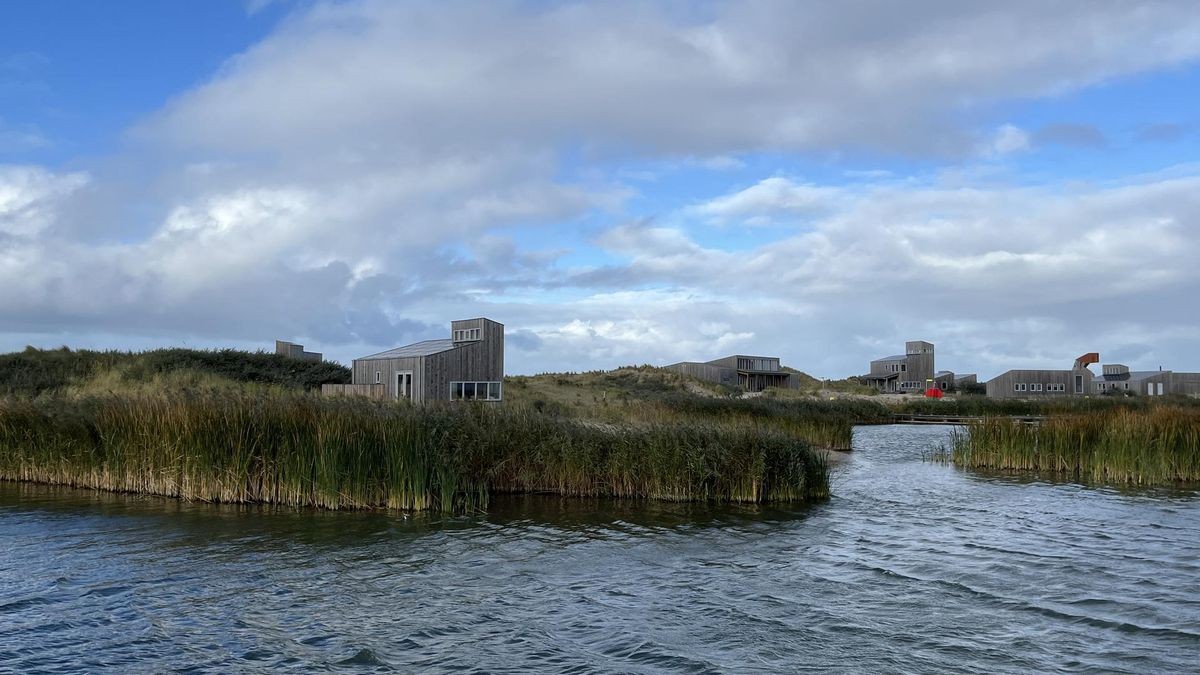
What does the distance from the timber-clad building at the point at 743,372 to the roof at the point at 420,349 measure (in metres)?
27.4

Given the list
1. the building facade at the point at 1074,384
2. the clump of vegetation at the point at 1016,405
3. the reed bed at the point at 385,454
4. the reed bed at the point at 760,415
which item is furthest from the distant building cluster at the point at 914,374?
the reed bed at the point at 385,454

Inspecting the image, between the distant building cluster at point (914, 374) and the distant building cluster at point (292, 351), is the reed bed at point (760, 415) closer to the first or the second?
the distant building cluster at point (292, 351)

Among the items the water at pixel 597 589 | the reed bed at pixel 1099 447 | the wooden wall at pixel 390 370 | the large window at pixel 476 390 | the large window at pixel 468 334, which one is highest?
the large window at pixel 468 334

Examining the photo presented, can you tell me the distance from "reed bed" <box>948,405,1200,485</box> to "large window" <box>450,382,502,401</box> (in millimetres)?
15896

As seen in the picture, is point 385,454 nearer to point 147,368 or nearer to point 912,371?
point 147,368

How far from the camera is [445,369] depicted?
1169 inches

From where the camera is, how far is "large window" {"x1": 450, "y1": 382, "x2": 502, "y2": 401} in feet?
99.0

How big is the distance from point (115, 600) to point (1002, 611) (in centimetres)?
922

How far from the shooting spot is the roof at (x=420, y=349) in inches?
1185

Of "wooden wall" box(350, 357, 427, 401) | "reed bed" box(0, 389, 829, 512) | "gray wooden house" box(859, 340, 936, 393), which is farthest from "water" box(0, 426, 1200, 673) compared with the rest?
"gray wooden house" box(859, 340, 936, 393)

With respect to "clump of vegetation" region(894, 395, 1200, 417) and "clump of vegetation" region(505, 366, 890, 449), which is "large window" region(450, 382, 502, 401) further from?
"clump of vegetation" region(894, 395, 1200, 417)

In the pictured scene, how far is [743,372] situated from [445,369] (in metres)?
40.1

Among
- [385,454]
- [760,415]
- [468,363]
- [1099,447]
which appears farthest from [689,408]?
[385,454]

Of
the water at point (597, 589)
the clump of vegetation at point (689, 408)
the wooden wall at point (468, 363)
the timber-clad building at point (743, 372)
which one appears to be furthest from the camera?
the timber-clad building at point (743, 372)
